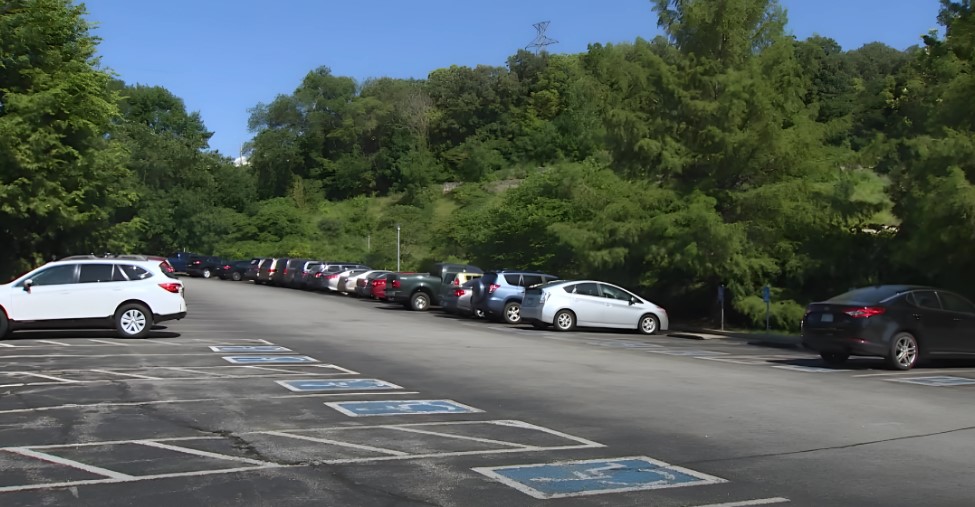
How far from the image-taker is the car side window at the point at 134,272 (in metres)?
20.3

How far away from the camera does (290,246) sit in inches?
3260

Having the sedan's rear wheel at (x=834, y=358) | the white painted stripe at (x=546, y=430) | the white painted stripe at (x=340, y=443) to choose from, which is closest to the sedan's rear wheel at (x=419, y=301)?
the sedan's rear wheel at (x=834, y=358)

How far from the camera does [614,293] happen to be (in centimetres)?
2653

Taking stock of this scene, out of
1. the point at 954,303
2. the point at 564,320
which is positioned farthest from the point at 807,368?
the point at 564,320

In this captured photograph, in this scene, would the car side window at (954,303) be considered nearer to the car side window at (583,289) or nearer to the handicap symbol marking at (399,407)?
the handicap symbol marking at (399,407)

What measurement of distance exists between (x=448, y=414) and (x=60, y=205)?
1083 inches

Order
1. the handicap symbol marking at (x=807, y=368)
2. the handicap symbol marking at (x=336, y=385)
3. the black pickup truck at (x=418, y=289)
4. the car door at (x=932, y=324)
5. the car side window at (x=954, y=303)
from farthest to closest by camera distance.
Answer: the black pickup truck at (x=418, y=289), the car side window at (x=954, y=303), the car door at (x=932, y=324), the handicap symbol marking at (x=807, y=368), the handicap symbol marking at (x=336, y=385)

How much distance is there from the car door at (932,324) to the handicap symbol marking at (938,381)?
1.35 meters

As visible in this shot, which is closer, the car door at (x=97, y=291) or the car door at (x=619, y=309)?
the car door at (x=97, y=291)

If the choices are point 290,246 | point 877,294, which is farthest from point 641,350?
point 290,246

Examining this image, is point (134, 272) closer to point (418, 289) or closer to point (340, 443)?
point (340, 443)

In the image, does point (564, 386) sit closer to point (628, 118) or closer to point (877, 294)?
point (877, 294)

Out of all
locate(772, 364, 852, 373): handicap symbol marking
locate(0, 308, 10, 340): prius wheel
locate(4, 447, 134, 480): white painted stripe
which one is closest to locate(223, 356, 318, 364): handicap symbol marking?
locate(0, 308, 10, 340): prius wheel

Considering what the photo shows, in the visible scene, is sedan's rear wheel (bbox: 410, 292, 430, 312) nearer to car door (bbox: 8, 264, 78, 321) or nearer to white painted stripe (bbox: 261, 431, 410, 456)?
car door (bbox: 8, 264, 78, 321)
